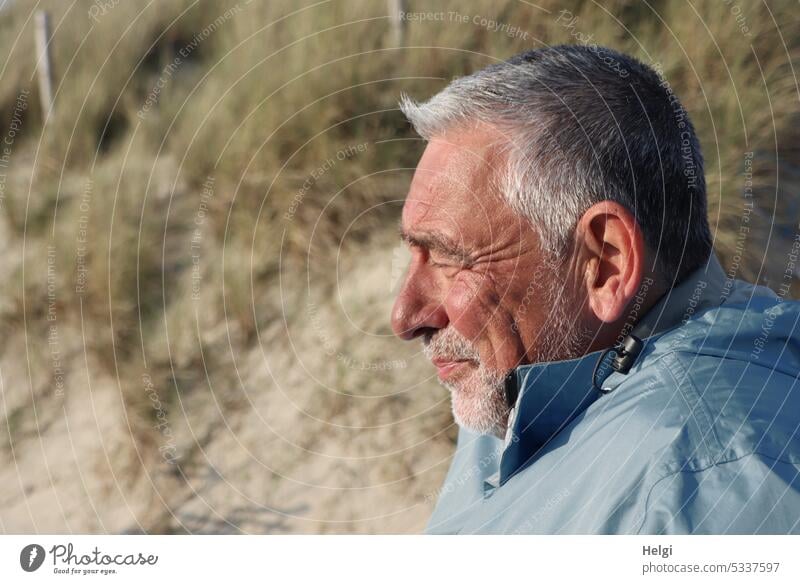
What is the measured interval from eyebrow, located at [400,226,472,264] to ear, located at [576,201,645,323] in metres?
0.23

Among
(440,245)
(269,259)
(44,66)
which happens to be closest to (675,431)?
(440,245)

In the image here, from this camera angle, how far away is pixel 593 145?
1.59 meters

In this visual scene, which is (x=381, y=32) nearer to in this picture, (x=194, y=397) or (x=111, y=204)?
(x=111, y=204)

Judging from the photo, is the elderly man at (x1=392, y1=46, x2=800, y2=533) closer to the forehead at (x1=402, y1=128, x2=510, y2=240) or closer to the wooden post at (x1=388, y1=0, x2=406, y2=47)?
the forehead at (x1=402, y1=128, x2=510, y2=240)

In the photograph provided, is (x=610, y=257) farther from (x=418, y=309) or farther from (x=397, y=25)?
(x=397, y=25)

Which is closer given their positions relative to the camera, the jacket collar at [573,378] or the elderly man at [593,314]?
the elderly man at [593,314]

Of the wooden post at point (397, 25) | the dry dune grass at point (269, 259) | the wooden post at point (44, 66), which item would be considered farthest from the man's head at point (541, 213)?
the wooden post at point (44, 66)

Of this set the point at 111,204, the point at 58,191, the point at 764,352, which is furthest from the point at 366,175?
the point at 764,352

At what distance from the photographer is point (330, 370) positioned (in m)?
3.34

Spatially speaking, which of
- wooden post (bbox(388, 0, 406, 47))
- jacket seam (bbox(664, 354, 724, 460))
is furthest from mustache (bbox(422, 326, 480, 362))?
wooden post (bbox(388, 0, 406, 47))

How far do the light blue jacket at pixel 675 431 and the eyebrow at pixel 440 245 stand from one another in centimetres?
24

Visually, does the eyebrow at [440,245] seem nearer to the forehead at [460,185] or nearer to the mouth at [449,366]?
the forehead at [460,185]

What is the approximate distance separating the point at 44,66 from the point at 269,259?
4.07 ft

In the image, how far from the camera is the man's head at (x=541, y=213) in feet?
5.21
